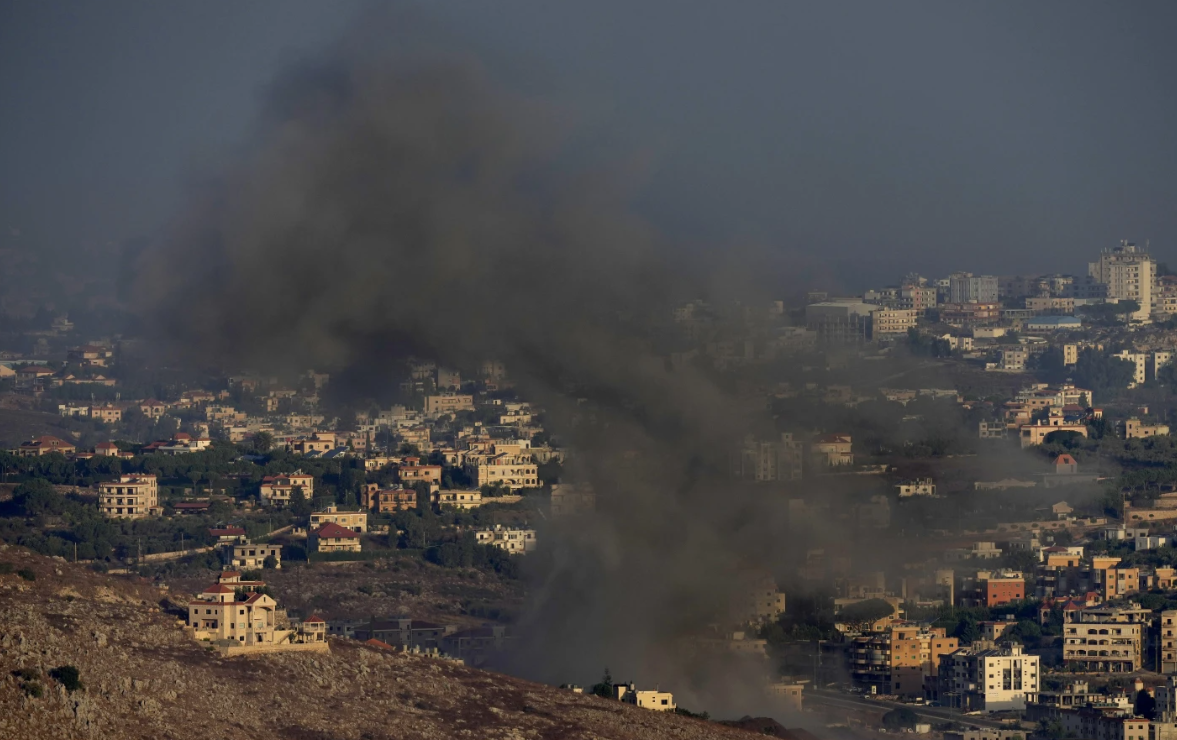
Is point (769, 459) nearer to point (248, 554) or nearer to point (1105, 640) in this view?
point (1105, 640)

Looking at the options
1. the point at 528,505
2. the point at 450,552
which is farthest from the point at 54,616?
the point at 528,505

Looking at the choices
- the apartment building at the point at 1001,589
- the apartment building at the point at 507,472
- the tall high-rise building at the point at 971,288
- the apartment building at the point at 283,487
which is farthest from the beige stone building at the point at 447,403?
the tall high-rise building at the point at 971,288

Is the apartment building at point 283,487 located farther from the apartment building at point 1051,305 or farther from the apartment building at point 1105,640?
the apartment building at point 1051,305

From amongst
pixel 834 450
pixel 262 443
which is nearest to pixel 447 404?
pixel 262 443

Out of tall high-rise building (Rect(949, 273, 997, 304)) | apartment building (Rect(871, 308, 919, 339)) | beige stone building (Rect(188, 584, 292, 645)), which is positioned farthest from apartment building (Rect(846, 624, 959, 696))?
tall high-rise building (Rect(949, 273, 997, 304))

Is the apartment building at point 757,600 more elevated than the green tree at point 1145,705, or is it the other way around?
the apartment building at point 757,600
